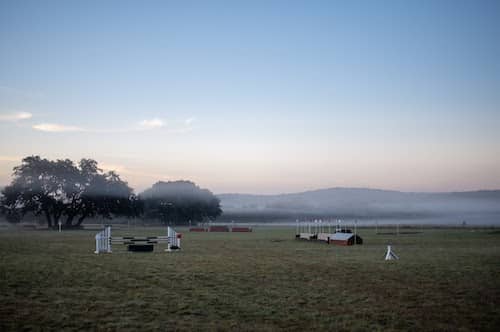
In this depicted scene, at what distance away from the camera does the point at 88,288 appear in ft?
48.4

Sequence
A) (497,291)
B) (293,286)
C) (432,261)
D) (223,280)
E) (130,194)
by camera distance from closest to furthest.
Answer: (497,291) → (293,286) → (223,280) → (432,261) → (130,194)

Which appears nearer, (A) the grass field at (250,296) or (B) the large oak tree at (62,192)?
(A) the grass field at (250,296)

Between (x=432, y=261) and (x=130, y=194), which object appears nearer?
(x=432, y=261)

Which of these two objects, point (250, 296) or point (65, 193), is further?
point (65, 193)

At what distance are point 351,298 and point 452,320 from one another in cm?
301

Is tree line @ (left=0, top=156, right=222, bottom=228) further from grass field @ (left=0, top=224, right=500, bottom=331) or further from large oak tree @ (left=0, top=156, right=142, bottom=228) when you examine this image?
grass field @ (left=0, top=224, right=500, bottom=331)

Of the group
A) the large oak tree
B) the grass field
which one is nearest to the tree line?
the large oak tree

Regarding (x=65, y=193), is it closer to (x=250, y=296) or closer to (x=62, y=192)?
(x=62, y=192)

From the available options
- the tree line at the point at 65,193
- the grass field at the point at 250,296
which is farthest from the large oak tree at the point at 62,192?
the grass field at the point at 250,296

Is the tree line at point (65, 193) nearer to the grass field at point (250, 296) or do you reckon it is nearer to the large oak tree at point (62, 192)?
the large oak tree at point (62, 192)

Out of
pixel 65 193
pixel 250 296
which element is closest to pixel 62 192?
pixel 65 193

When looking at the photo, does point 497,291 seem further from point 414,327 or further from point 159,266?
point 159,266

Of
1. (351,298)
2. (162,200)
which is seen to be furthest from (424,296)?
(162,200)

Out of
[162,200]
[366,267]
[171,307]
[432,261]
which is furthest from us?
[162,200]
